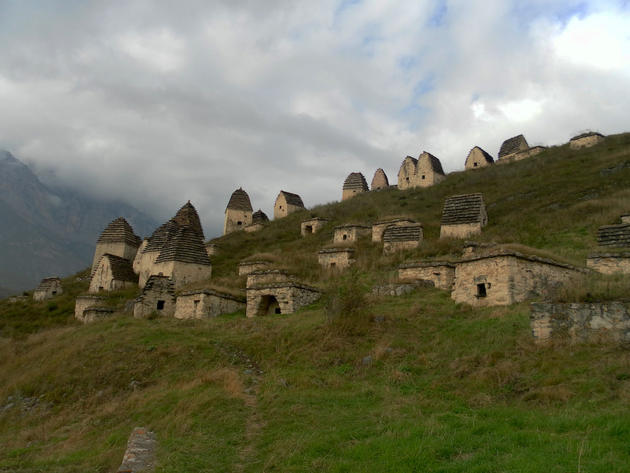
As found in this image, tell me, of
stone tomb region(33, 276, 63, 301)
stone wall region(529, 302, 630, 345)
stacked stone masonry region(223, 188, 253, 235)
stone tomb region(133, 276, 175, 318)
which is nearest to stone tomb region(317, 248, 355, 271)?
stone tomb region(133, 276, 175, 318)

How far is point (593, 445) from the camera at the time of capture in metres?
5.80

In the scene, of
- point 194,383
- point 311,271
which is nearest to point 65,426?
point 194,383

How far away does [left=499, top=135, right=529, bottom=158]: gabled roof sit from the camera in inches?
2001

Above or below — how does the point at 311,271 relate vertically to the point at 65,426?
above

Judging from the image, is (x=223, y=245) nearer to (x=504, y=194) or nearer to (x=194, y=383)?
(x=504, y=194)

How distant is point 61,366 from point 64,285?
2174 centimetres

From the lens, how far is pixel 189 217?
36.2 metres

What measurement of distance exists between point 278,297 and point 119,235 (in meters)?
20.1

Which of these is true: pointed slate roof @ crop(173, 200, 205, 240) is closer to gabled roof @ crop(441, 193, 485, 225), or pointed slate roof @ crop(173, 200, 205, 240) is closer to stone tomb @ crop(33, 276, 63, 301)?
stone tomb @ crop(33, 276, 63, 301)

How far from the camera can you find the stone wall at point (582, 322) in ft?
30.7

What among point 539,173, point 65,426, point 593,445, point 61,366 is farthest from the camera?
point 539,173

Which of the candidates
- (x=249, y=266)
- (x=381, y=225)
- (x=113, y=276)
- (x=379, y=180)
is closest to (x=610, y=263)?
(x=381, y=225)

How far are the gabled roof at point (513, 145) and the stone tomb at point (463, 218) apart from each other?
28.1 m

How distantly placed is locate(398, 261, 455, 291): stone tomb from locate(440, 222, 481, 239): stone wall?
272 inches
